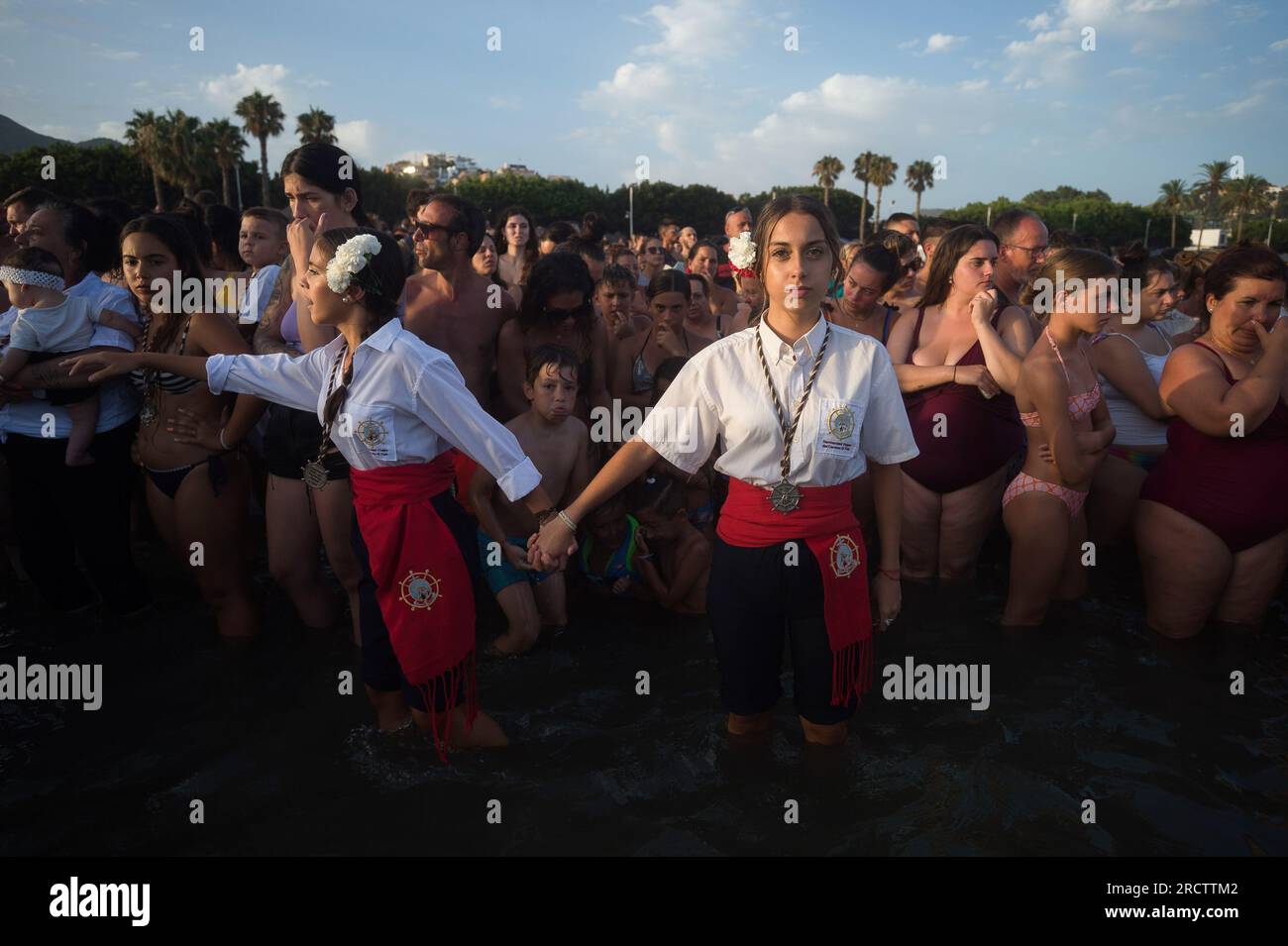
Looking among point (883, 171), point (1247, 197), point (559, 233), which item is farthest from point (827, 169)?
point (559, 233)

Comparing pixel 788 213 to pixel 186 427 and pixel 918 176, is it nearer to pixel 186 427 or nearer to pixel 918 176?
pixel 186 427

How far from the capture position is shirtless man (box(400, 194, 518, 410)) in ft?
15.7

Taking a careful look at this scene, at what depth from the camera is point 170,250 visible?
4.14 metres

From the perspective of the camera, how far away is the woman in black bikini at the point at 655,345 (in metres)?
5.38

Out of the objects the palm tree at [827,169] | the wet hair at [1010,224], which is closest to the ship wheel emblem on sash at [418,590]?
the wet hair at [1010,224]

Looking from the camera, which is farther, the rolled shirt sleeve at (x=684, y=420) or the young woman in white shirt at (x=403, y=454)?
the young woman in white shirt at (x=403, y=454)

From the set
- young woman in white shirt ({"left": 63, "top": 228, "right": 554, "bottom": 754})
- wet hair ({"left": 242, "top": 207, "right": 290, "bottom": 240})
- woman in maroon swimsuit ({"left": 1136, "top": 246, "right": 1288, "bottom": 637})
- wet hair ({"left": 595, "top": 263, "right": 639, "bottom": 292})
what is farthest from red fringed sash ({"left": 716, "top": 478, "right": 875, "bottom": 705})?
wet hair ({"left": 242, "top": 207, "right": 290, "bottom": 240})

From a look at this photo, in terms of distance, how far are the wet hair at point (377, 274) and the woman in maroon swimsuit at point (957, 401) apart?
2950 mm

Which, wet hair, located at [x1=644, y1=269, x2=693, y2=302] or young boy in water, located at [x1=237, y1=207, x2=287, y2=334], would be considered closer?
young boy in water, located at [x1=237, y1=207, x2=287, y2=334]

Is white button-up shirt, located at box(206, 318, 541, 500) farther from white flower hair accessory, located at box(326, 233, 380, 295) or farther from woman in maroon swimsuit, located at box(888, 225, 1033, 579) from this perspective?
woman in maroon swimsuit, located at box(888, 225, 1033, 579)

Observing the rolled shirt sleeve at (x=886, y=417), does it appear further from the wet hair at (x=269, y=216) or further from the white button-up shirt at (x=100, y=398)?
the wet hair at (x=269, y=216)

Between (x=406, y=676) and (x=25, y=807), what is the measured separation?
1.61 meters

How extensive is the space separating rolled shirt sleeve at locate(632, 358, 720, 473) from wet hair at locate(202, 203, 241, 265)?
15.4ft
